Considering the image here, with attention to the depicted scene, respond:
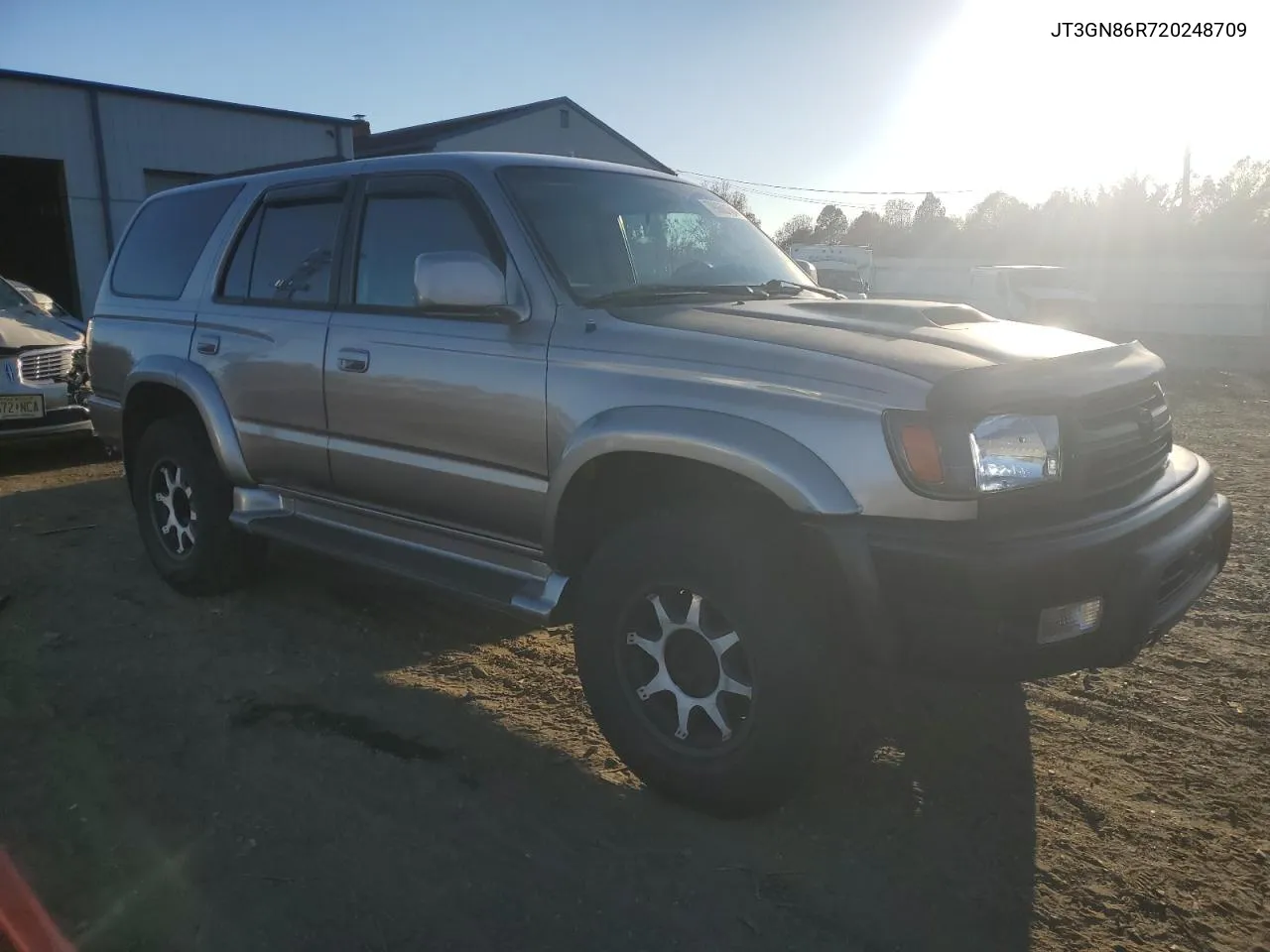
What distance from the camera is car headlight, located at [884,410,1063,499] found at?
2.48 m

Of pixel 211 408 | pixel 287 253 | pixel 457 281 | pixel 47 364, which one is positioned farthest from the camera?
pixel 47 364

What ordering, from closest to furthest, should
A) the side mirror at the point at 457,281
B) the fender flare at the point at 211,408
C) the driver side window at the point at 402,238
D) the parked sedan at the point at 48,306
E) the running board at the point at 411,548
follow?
the side mirror at the point at 457,281, the running board at the point at 411,548, the driver side window at the point at 402,238, the fender flare at the point at 211,408, the parked sedan at the point at 48,306

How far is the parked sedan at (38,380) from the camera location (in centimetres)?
763

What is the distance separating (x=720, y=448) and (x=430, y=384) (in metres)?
1.26

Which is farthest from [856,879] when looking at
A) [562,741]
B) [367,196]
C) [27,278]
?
[27,278]

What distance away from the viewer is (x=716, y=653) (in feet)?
9.22

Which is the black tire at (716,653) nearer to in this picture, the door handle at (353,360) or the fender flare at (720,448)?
the fender flare at (720,448)

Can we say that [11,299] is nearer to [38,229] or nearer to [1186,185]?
[38,229]

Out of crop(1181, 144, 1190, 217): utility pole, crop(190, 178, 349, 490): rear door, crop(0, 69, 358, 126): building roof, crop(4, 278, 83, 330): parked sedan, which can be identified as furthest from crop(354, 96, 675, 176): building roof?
crop(1181, 144, 1190, 217): utility pole

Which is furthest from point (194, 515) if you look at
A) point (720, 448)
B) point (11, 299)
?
point (11, 299)

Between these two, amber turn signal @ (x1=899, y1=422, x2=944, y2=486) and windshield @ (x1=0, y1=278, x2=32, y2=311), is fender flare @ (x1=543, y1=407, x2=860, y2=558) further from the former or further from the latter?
windshield @ (x1=0, y1=278, x2=32, y2=311)

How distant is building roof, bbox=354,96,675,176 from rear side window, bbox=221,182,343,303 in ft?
52.1

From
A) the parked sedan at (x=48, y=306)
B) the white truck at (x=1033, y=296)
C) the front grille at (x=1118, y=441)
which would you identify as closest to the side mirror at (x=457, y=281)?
the front grille at (x=1118, y=441)

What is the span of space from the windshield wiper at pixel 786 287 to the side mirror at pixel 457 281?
1127 mm
